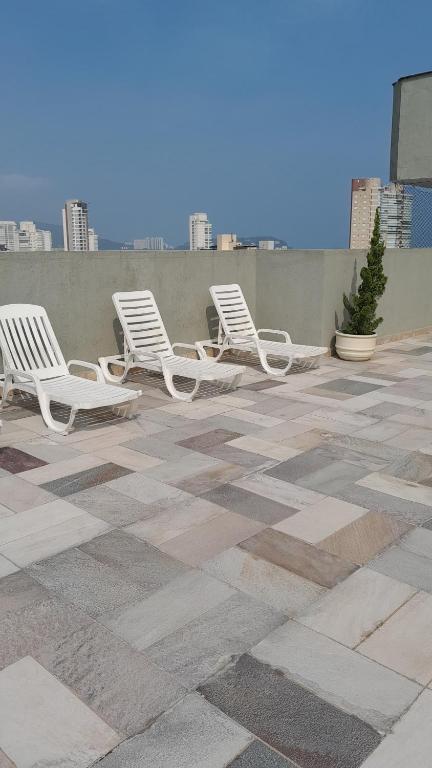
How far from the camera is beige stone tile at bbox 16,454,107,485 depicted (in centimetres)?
412

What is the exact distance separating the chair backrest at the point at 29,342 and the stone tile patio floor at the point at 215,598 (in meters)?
0.77

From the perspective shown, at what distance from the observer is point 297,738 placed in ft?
6.49

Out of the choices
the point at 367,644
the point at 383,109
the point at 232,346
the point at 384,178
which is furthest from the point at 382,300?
the point at 367,644

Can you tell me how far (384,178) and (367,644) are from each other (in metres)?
13.3

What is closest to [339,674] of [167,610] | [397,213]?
[167,610]

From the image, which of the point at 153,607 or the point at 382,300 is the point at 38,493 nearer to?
the point at 153,607

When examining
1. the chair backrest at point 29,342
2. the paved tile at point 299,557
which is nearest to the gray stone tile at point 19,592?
the paved tile at point 299,557

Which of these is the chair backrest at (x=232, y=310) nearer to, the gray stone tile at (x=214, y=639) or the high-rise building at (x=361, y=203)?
the high-rise building at (x=361, y=203)

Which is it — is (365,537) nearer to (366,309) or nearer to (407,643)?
(407,643)

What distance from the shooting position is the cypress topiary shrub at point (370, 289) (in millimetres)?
8234

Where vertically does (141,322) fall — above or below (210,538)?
above

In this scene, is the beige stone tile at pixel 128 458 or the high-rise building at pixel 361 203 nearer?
the beige stone tile at pixel 128 458

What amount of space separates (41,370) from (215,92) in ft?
271

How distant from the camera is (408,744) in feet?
6.42
